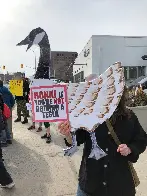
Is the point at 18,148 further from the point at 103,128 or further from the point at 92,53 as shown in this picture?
the point at 92,53

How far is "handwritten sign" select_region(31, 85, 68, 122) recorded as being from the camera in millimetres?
2465

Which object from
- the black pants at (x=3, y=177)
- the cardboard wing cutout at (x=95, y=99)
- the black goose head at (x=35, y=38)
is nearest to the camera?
the cardboard wing cutout at (x=95, y=99)

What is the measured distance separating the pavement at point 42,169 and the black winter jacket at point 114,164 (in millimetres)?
2110

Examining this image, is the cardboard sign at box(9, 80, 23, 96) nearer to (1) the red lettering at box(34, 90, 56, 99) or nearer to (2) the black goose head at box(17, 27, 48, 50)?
(2) the black goose head at box(17, 27, 48, 50)

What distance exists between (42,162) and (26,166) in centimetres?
36

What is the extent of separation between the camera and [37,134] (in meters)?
9.56

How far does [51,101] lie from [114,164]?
693 mm

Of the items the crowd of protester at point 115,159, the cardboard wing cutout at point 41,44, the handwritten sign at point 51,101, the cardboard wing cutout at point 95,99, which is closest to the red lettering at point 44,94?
the handwritten sign at point 51,101

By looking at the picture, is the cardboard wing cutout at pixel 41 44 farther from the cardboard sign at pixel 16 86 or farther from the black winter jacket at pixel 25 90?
the black winter jacket at pixel 25 90

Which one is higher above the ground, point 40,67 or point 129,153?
point 40,67

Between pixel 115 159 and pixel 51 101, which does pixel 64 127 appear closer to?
pixel 51 101

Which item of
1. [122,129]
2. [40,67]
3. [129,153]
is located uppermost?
[40,67]

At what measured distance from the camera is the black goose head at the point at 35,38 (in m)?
3.85

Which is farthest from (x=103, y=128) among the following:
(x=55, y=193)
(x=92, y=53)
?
(x=92, y=53)
